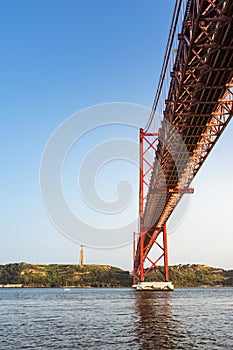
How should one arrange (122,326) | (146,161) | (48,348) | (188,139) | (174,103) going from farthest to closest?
(146,161)
(188,139)
(174,103)
(122,326)
(48,348)

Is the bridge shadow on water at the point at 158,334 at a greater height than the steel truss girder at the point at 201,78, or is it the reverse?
the steel truss girder at the point at 201,78

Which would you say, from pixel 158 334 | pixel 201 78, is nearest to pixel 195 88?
pixel 201 78

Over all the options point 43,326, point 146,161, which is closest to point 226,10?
point 43,326

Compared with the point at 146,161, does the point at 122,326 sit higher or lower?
lower

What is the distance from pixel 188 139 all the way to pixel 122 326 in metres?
14.8

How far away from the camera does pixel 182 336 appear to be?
16.5 m

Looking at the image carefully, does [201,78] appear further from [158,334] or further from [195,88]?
[158,334]

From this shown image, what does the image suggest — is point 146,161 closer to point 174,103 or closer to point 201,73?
point 174,103

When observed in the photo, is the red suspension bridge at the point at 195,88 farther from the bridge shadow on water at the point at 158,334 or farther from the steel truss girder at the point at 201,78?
the bridge shadow on water at the point at 158,334

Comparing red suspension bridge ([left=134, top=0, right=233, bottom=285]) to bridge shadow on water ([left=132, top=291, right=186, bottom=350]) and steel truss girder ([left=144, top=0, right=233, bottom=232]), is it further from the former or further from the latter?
bridge shadow on water ([left=132, top=291, right=186, bottom=350])

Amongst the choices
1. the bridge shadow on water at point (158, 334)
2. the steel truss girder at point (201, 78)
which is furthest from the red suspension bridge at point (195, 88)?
the bridge shadow on water at point (158, 334)

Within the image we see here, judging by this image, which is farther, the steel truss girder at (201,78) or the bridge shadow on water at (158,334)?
the steel truss girder at (201,78)

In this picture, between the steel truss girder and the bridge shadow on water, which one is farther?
the steel truss girder

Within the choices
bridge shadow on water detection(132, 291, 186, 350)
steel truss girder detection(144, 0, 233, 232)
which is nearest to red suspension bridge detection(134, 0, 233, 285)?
steel truss girder detection(144, 0, 233, 232)
